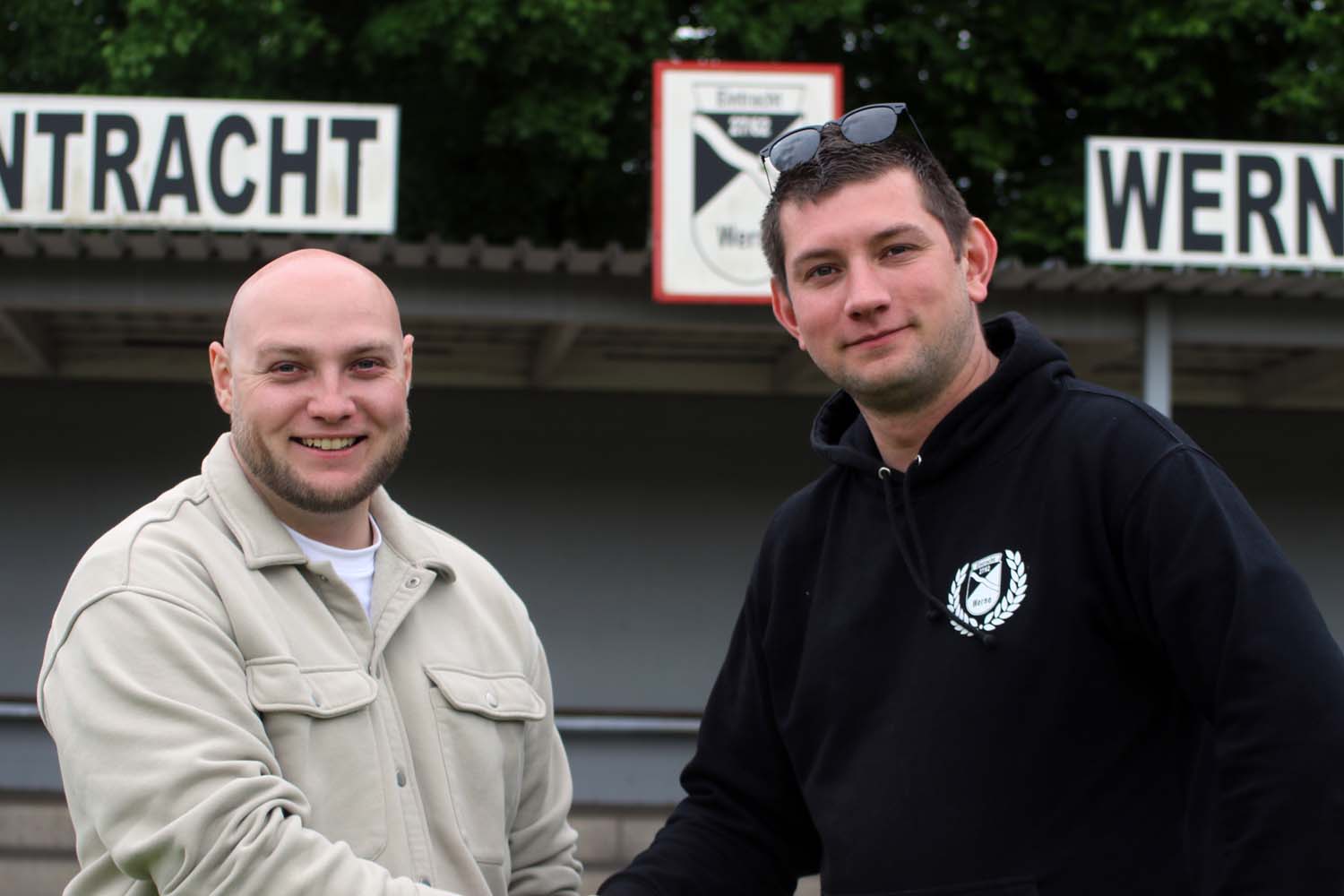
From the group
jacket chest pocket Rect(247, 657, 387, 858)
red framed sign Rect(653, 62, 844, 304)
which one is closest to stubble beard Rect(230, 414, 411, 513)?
jacket chest pocket Rect(247, 657, 387, 858)

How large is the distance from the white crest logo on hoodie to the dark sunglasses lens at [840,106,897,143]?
689 mm

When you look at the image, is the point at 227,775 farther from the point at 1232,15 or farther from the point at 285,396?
the point at 1232,15

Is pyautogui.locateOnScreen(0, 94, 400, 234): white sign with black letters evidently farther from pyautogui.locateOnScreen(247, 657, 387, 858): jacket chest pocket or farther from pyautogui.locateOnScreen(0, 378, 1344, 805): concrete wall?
pyautogui.locateOnScreen(247, 657, 387, 858): jacket chest pocket

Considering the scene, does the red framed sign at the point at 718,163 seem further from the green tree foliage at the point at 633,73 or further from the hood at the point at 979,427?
the green tree foliage at the point at 633,73

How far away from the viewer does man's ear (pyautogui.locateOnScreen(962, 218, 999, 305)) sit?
2.37 meters

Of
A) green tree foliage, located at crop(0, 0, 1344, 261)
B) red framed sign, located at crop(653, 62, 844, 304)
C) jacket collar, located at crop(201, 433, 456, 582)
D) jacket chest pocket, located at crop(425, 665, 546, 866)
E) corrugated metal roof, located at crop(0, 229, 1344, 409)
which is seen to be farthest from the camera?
green tree foliage, located at crop(0, 0, 1344, 261)

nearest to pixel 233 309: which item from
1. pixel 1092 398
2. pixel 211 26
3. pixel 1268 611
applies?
pixel 1092 398

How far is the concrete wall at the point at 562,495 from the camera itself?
9.26m

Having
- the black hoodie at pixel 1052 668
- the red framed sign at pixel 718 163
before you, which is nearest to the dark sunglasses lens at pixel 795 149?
the black hoodie at pixel 1052 668

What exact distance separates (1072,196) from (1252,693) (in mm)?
14819

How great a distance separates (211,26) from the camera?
49.6 feet

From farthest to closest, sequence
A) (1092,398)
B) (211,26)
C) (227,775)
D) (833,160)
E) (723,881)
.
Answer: (211,26) < (723,881) < (833,160) < (1092,398) < (227,775)

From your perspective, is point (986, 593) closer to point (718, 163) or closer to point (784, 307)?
point (784, 307)

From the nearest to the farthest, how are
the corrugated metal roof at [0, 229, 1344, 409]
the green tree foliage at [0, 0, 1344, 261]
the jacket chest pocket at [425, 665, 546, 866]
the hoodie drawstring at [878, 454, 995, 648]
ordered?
the hoodie drawstring at [878, 454, 995, 648] < the jacket chest pocket at [425, 665, 546, 866] < the corrugated metal roof at [0, 229, 1344, 409] < the green tree foliage at [0, 0, 1344, 261]
